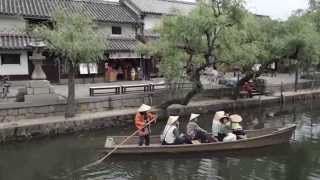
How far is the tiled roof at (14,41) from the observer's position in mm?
27562

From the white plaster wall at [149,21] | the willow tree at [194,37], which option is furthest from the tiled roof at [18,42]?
the willow tree at [194,37]

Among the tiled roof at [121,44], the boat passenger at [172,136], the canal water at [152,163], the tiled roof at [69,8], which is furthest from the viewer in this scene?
the tiled roof at [121,44]

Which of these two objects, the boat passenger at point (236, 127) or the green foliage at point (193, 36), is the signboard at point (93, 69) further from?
the boat passenger at point (236, 127)

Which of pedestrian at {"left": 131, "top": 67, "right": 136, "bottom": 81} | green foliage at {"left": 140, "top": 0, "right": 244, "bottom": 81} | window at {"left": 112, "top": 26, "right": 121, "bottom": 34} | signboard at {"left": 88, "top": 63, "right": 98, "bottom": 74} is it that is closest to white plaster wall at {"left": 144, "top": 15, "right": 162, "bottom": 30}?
window at {"left": 112, "top": 26, "right": 121, "bottom": 34}

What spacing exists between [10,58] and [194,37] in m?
14.3

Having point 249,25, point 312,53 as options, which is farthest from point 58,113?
point 312,53

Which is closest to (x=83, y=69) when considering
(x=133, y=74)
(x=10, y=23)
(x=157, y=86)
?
(x=133, y=74)

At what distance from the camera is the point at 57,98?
21.4m

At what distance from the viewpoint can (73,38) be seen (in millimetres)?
19438

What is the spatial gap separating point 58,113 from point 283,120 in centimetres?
1359

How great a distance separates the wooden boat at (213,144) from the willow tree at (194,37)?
19.8 feet

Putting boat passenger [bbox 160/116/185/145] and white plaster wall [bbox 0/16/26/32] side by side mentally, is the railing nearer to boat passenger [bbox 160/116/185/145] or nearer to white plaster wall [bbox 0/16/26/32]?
boat passenger [bbox 160/116/185/145]

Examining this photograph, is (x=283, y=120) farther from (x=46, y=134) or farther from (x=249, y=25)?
(x=46, y=134)

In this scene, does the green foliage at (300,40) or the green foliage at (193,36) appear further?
the green foliage at (300,40)
